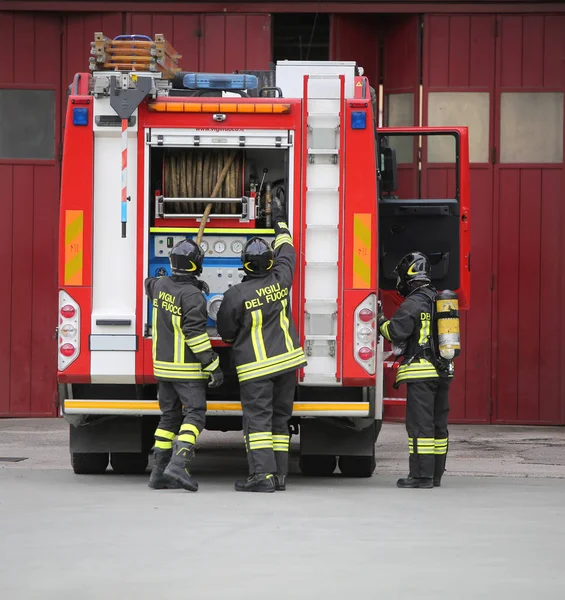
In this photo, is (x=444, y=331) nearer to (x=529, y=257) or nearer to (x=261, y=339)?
(x=261, y=339)

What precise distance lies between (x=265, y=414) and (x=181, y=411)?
597 millimetres

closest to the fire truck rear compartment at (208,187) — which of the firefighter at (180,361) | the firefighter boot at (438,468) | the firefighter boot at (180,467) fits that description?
the firefighter at (180,361)

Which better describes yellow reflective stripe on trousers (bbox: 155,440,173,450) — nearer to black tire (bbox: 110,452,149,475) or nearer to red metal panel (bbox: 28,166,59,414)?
black tire (bbox: 110,452,149,475)

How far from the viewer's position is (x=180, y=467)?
912cm

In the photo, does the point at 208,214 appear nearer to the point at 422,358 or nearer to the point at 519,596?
the point at 422,358

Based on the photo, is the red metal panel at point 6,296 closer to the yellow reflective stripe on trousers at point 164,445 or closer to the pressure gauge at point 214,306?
the pressure gauge at point 214,306

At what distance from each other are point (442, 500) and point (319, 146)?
2.59m

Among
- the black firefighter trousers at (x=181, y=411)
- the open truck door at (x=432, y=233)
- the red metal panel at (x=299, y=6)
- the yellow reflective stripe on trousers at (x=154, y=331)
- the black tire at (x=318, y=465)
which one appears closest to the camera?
the black firefighter trousers at (x=181, y=411)

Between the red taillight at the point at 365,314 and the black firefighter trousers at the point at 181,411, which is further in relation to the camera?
the red taillight at the point at 365,314

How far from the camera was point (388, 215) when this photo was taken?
35.9 ft

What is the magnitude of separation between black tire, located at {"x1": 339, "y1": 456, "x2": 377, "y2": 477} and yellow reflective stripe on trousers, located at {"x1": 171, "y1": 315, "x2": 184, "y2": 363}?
1.84 m

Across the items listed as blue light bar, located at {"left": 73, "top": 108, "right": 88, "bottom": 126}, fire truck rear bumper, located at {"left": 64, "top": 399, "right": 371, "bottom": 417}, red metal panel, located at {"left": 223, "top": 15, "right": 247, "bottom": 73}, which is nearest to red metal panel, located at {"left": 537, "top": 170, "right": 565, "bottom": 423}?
red metal panel, located at {"left": 223, "top": 15, "right": 247, "bottom": 73}

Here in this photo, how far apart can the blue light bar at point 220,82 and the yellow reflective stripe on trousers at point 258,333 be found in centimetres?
178

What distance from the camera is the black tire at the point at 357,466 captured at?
10266 mm
